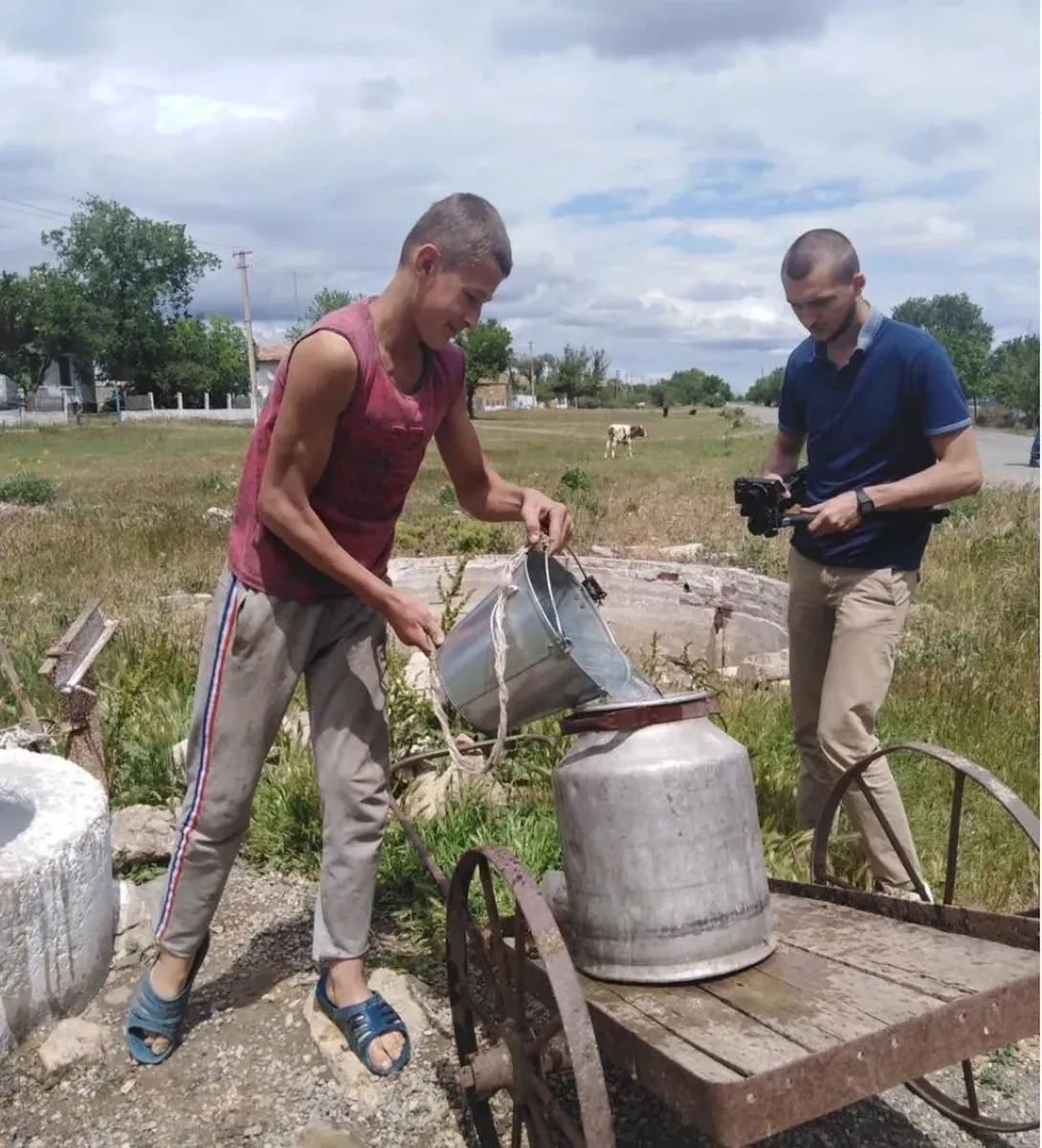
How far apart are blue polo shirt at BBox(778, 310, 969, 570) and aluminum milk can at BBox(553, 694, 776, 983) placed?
140 cm

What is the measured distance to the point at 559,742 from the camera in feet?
15.7

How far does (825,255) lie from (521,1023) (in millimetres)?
2331

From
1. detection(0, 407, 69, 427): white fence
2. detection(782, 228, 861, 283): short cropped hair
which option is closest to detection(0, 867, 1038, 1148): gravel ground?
detection(782, 228, 861, 283): short cropped hair

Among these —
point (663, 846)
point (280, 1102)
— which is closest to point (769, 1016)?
point (663, 846)

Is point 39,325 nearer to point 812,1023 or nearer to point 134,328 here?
point 134,328

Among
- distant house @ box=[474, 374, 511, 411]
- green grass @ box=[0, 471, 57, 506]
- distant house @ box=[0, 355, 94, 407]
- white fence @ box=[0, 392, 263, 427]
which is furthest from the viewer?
distant house @ box=[474, 374, 511, 411]

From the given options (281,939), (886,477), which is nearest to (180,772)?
(281,939)

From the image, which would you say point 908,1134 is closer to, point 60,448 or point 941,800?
point 941,800

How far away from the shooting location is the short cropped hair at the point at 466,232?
8.47 ft

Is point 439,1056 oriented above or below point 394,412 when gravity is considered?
below

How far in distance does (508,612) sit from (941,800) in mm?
2694

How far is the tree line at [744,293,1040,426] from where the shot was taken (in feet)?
209

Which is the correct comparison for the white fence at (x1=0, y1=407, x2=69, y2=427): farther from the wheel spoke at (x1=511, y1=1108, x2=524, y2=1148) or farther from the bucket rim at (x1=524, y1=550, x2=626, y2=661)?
the wheel spoke at (x1=511, y1=1108, x2=524, y2=1148)

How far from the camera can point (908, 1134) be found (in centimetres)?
276
